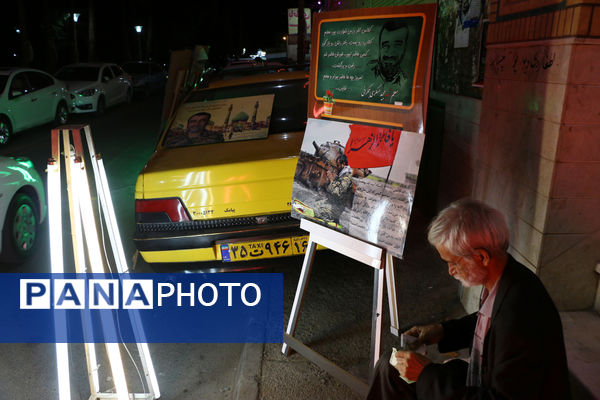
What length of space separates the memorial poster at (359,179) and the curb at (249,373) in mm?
1074

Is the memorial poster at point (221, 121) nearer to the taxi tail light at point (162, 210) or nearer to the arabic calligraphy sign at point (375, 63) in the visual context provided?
the taxi tail light at point (162, 210)

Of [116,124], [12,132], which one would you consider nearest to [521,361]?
[12,132]

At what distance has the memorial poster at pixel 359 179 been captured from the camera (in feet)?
8.50

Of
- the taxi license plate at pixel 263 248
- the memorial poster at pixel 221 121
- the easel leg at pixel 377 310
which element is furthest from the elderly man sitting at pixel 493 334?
the memorial poster at pixel 221 121

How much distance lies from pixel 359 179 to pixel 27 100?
1148 centimetres

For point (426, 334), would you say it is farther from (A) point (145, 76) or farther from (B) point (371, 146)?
(A) point (145, 76)

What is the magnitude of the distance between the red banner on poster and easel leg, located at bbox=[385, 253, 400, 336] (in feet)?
1.77

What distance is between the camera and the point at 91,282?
272 cm

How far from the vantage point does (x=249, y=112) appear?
461cm

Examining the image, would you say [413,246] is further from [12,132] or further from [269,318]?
[12,132]

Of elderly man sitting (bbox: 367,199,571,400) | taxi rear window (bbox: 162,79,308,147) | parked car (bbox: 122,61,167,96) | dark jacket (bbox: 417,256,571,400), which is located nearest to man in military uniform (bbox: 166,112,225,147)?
taxi rear window (bbox: 162,79,308,147)

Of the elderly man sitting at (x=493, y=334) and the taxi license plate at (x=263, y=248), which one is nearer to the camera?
the elderly man sitting at (x=493, y=334)

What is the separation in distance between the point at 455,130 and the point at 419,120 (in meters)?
2.93

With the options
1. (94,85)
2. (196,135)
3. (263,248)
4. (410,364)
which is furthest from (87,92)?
(410,364)
